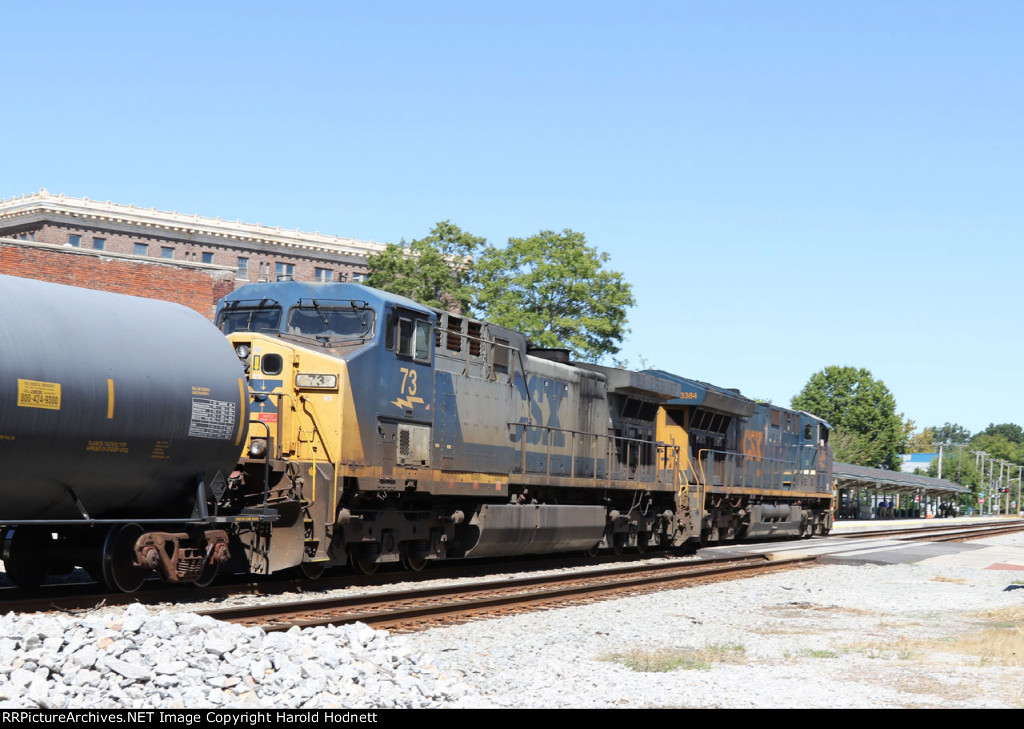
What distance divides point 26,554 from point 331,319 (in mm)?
5254

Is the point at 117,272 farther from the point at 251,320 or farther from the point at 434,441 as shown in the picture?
the point at 434,441

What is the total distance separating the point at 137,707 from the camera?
23.4 ft

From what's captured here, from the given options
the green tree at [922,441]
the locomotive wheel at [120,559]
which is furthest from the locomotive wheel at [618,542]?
the green tree at [922,441]

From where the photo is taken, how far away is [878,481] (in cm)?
6600

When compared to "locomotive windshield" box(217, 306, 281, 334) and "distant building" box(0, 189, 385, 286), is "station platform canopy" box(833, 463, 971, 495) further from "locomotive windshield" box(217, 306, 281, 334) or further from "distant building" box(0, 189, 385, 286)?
"locomotive windshield" box(217, 306, 281, 334)

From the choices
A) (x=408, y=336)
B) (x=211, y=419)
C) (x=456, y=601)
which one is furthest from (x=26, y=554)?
(x=408, y=336)

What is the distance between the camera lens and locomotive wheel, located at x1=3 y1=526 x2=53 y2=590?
42.8ft

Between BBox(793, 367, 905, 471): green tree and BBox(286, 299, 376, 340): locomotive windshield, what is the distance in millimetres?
104472

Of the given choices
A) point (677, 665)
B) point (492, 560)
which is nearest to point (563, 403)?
point (492, 560)

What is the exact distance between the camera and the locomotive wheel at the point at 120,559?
1225 centimetres

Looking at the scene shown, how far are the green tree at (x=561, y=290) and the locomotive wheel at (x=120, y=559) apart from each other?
5418 centimetres

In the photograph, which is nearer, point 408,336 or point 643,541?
A: point 408,336
